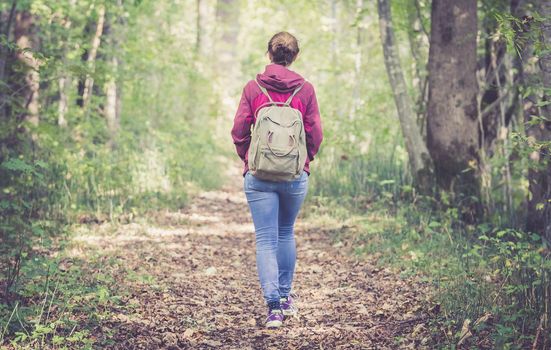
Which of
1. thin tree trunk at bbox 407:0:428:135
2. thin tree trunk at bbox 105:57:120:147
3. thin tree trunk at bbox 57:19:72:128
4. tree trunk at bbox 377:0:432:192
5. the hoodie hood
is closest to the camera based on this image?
the hoodie hood

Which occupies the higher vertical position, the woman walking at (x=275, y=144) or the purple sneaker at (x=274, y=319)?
the woman walking at (x=275, y=144)

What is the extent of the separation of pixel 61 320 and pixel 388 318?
7.65 feet

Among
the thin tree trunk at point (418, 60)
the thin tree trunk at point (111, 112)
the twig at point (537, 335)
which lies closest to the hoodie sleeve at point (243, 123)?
the twig at point (537, 335)

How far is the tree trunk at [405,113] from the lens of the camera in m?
8.23

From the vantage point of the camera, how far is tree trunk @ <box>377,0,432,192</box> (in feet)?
27.0

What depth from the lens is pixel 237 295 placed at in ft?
18.9

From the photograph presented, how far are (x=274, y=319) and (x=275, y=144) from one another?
53.0 inches

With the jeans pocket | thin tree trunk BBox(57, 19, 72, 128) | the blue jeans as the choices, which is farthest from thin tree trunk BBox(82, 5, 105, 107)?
the jeans pocket

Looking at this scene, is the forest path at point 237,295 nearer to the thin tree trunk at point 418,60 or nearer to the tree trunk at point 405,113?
the tree trunk at point 405,113

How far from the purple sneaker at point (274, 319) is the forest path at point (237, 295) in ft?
0.18

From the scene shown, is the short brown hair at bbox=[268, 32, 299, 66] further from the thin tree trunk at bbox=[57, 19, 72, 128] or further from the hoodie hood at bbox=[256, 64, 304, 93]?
the thin tree trunk at bbox=[57, 19, 72, 128]

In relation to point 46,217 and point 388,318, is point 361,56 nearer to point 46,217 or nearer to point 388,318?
point 46,217

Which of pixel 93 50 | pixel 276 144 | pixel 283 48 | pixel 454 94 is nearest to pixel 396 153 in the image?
pixel 454 94

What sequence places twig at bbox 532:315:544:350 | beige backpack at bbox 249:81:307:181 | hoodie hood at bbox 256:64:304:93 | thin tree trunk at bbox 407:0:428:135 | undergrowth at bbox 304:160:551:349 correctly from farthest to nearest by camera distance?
thin tree trunk at bbox 407:0:428:135, hoodie hood at bbox 256:64:304:93, beige backpack at bbox 249:81:307:181, undergrowth at bbox 304:160:551:349, twig at bbox 532:315:544:350
